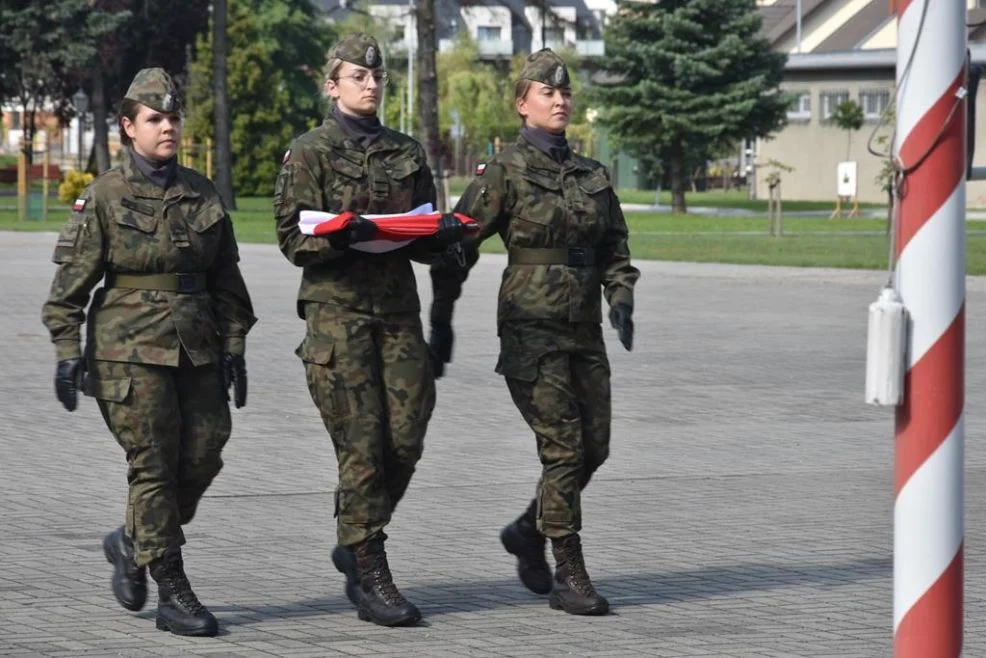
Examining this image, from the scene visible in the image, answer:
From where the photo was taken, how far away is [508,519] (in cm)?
854

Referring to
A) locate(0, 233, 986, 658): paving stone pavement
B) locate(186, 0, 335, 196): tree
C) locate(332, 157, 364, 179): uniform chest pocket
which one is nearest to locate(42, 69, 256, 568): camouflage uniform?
locate(332, 157, 364, 179): uniform chest pocket

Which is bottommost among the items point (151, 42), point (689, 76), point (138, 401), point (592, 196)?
point (138, 401)

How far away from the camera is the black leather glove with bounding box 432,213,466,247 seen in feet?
20.9

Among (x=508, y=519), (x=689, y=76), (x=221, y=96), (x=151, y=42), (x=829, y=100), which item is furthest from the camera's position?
(x=151, y=42)

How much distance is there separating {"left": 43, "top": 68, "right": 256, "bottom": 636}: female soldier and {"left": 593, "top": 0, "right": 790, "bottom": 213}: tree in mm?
42679

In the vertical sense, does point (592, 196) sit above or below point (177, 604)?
above

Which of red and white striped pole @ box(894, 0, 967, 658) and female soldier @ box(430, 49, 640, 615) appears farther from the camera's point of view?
female soldier @ box(430, 49, 640, 615)

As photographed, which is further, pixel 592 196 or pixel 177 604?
pixel 592 196

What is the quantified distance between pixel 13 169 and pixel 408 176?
2398 inches

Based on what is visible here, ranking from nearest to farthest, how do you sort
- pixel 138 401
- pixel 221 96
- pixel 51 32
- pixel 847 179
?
pixel 138 401, pixel 847 179, pixel 221 96, pixel 51 32

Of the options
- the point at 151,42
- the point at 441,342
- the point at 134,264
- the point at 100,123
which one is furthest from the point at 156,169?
the point at 151,42

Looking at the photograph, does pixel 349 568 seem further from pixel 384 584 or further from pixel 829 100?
pixel 829 100

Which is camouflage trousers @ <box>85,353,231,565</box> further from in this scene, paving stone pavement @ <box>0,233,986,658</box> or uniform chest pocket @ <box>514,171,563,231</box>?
uniform chest pocket @ <box>514,171,563,231</box>

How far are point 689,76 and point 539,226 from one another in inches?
1693
